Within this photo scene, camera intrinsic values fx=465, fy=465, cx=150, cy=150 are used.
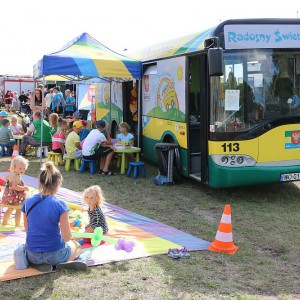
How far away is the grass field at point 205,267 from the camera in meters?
4.23

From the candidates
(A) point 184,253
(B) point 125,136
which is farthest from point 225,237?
(B) point 125,136

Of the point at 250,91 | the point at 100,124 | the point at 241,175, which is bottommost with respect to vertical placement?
the point at 241,175

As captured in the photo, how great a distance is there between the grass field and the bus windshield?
128 centimetres

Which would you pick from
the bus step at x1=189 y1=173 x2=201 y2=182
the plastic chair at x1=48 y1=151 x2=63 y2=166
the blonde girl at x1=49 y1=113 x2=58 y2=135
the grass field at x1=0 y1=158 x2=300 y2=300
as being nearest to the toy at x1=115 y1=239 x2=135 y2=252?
the grass field at x1=0 y1=158 x2=300 y2=300

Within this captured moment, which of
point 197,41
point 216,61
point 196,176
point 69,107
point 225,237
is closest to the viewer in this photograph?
point 225,237

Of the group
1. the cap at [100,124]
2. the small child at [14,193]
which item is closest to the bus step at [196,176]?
the cap at [100,124]

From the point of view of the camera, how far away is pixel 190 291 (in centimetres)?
427

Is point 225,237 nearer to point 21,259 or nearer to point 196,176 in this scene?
point 21,259

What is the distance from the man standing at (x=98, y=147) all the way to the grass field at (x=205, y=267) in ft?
7.50

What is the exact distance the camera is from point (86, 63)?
9.84 meters

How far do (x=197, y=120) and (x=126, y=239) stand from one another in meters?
3.84

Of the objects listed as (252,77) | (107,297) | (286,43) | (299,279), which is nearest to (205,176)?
(252,77)

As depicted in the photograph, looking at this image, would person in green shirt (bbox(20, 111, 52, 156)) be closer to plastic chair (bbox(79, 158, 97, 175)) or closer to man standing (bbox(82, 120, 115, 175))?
plastic chair (bbox(79, 158, 97, 175))

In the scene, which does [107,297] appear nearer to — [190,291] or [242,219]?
[190,291]
